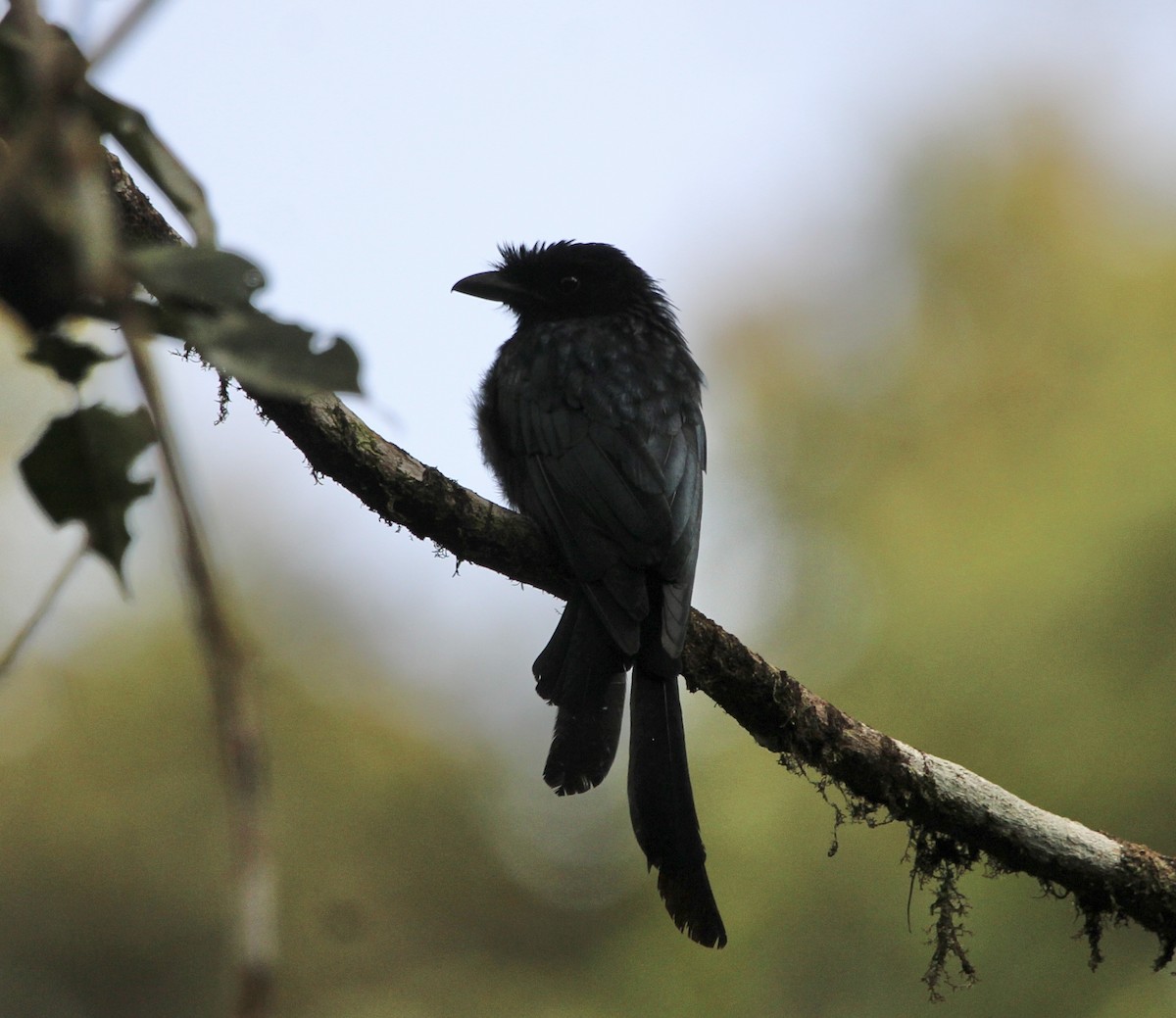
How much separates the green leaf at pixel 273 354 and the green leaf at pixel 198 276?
0.8 inches

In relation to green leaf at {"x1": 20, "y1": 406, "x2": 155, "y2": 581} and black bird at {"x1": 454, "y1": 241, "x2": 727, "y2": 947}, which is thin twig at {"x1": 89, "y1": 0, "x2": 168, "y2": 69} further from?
black bird at {"x1": 454, "y1": 241, "x2": 727, "y2": 947}

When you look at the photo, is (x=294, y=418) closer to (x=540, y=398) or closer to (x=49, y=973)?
(x=540, y=398)

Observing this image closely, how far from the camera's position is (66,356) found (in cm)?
124

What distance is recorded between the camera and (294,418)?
9.51ft

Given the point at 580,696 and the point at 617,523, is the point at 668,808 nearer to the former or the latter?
the point at 580,696

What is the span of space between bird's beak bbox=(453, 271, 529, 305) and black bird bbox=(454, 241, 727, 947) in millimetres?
184

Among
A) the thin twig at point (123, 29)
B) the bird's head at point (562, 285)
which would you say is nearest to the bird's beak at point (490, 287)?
the bird's head at point (562, 285)

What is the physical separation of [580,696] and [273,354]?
2.46 metres

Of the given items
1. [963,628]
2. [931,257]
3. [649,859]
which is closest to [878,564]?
[963,628]

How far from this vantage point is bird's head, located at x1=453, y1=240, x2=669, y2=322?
5266 mm

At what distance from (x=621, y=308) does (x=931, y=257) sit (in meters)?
9.21

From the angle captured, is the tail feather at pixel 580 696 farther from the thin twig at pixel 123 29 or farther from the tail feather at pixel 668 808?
the thin twig at pixel 123 29

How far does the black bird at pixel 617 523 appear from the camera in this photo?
3361 mm

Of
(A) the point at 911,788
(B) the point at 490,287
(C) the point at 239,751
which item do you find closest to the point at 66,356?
(C) the point at 239,751
